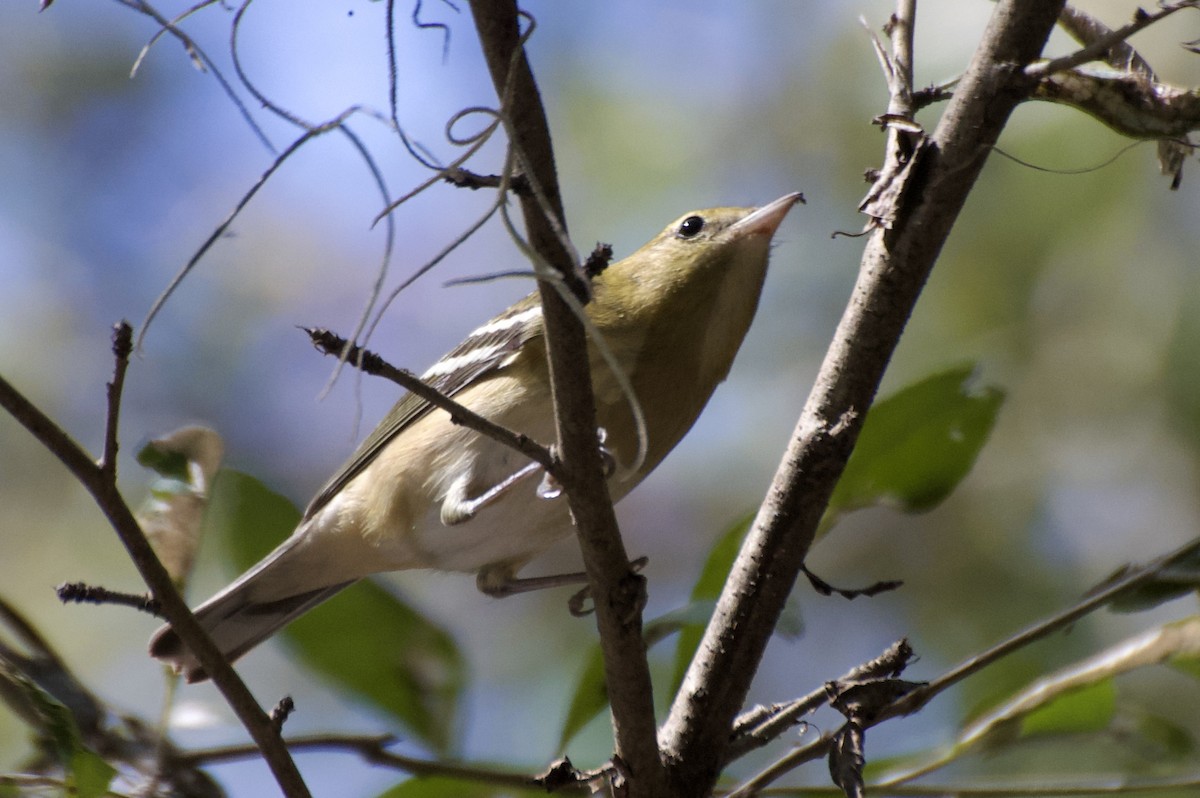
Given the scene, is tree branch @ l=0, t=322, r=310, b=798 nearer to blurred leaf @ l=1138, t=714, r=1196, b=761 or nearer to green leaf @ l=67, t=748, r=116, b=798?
green leaf @ l=67, t=748, r=116, b=798

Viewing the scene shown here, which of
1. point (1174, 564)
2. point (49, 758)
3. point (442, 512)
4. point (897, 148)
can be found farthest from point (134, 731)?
point (1174, 564)

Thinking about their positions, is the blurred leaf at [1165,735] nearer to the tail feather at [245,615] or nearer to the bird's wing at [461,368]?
the bird's wing at [461,368]

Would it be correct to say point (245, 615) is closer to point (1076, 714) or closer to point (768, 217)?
point (768, 217)

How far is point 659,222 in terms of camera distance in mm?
5598

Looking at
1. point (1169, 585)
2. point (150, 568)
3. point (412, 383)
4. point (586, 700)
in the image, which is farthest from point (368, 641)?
point (1169, 585)

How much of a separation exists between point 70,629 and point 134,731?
3.95 metres

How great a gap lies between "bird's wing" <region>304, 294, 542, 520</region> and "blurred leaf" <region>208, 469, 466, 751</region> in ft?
2.46

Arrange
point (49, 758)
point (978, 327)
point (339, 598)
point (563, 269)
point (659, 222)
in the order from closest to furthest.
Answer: point (563, 269) → point (49, 758) → point (339, 598) → point (978, 327) → point (659, 222)

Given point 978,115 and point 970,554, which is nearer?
point 978,115

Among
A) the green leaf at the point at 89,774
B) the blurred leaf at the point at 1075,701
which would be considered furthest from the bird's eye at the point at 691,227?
the green leaf at the point at 89,774

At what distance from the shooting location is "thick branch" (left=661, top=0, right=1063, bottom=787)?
185 cm

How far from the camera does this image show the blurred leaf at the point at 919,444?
2635 millimetres

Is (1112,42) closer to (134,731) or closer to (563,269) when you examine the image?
(563,269)

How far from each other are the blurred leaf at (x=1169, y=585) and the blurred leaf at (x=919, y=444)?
0.50 metres
